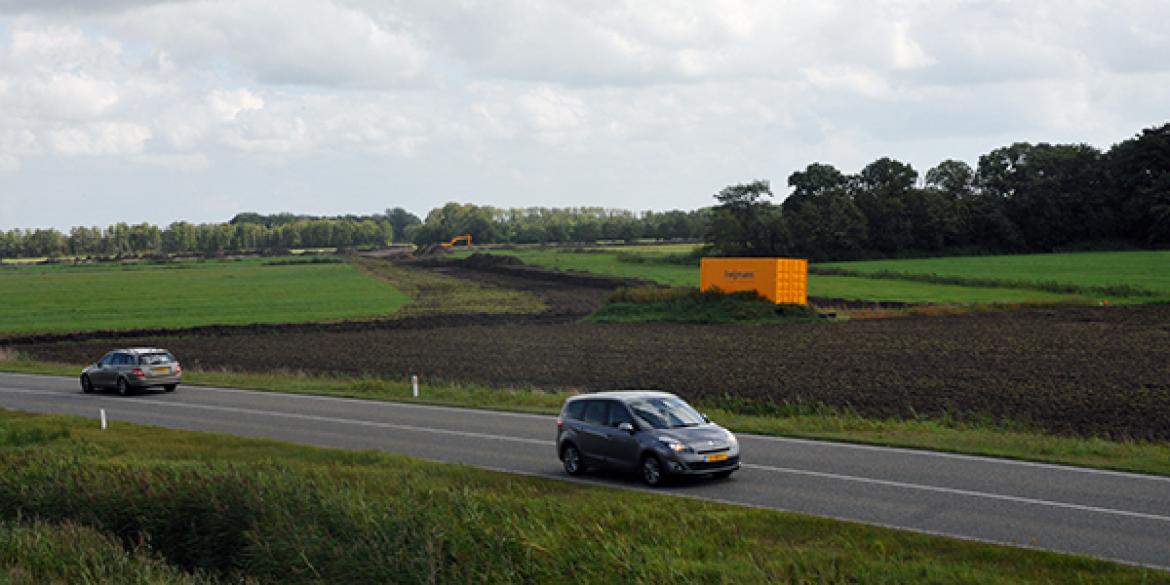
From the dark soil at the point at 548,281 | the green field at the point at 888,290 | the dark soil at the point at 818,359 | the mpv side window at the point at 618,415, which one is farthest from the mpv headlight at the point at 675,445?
the green field at the point at 888,290

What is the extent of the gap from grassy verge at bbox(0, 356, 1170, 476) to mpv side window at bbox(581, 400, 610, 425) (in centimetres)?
620

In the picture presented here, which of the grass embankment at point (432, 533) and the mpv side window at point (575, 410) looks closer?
the grass embankment at point (432, 533)

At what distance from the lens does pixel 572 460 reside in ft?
70.0

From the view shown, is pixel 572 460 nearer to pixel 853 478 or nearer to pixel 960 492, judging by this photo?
pixel 853 478

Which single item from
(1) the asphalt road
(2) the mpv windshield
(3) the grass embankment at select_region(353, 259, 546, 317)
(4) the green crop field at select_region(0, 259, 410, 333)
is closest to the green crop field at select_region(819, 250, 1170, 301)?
(3) the grass embankment at select_region(353, 259, 546, 317)

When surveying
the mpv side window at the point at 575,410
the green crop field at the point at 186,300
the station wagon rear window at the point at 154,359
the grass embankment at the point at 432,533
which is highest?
the mpv side window at the point at 575,410

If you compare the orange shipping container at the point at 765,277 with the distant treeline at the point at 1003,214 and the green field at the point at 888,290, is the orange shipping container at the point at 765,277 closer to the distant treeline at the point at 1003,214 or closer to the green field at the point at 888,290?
the green field at the point at 888,290

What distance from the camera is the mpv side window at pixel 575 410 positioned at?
71.2 ft

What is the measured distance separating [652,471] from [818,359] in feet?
75.7

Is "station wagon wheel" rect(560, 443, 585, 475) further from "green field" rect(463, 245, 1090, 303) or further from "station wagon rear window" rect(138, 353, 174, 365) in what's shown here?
"green field" rect(463, 245, 1090, 303)

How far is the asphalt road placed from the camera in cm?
1580

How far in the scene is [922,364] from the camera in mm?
39094

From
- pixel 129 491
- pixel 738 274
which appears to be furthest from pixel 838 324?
pixel 129 491

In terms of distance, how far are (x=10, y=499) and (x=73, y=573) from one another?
5211 mm
